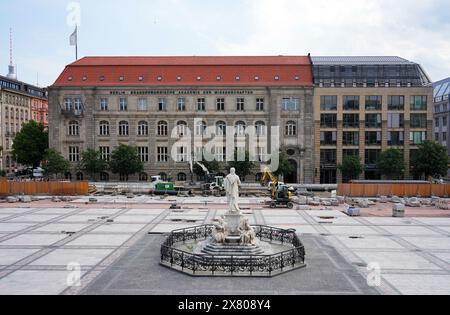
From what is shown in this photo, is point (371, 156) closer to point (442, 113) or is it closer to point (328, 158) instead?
point (328, 158)

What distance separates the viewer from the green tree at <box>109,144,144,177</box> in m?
72.9

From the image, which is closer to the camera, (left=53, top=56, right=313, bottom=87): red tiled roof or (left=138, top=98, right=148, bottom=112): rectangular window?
(left=53, top=56, right=313, bottom=87): red tiled roof

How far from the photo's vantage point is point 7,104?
10719 cm

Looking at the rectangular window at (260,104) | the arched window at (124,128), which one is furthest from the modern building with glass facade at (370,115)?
the arched window at (124,128)

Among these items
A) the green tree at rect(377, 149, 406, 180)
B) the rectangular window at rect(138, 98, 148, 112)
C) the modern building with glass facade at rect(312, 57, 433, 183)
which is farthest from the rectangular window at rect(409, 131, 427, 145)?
the rectangular window at rect(138, 98, 148, 112)

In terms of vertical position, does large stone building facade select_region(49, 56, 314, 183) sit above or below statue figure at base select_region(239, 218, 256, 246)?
above

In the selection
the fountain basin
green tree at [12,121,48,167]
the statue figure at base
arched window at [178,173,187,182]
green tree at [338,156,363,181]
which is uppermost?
green tree at [12,121,48,167]

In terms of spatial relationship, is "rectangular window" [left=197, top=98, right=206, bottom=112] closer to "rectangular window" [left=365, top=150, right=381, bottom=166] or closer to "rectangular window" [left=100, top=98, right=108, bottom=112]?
"rectangular window" [left=100, top=98, right=108, bottom=112]

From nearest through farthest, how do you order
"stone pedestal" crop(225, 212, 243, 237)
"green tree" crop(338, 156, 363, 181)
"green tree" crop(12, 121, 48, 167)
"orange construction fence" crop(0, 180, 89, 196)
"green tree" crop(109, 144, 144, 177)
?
1. "stone pedestal" crop(225, 212, 243, 237)
2. "orange construction fence" crop(0, 180, 89, 196)
3. "green tree" crop(338, 156, 363, 181)
4. "green tree" crop(109, 144, 144, 177)
5. "green tree" crop(12, 121, 48, 167)

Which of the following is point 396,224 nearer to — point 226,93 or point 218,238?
point 218,238

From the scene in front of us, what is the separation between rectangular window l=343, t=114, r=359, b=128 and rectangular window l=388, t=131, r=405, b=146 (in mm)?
5447

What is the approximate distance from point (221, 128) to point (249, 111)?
509 cm

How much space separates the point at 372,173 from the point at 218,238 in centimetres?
5621

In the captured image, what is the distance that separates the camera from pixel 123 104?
78.1 m
